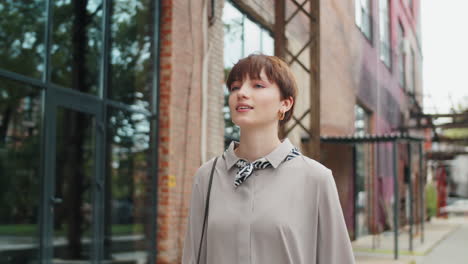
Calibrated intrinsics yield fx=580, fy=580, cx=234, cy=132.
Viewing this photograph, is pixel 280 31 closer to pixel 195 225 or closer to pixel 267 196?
pixel 195 225

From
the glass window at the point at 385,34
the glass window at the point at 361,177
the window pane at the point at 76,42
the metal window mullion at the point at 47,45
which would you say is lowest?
the glass window at the point at 361,177

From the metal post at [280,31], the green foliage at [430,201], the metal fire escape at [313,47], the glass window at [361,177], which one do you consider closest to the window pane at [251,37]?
the metal post at [280,31]

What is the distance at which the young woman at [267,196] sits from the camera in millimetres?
1911

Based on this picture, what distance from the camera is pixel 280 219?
1.90 m

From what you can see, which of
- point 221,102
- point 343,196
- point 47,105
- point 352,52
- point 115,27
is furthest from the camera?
point 352,52

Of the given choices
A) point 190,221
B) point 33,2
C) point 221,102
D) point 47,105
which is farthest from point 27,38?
point 190,221

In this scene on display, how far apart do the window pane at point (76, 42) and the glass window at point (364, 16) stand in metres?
7.95

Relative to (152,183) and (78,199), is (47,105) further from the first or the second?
(78,199)

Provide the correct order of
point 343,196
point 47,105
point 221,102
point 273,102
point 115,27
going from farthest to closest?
point 343,196
point 221,102
point 115,27
point 47,105
point 273,102

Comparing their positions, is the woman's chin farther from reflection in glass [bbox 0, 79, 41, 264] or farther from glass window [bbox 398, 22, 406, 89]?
glass window [bbox 398, 22, 406, 89]

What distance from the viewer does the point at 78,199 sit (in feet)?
31.4

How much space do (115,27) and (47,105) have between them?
2675mm

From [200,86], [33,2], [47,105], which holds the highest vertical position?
[33,2]

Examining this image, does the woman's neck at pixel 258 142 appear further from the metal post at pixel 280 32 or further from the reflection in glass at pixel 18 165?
the reflection in glass at pixel 18 165
